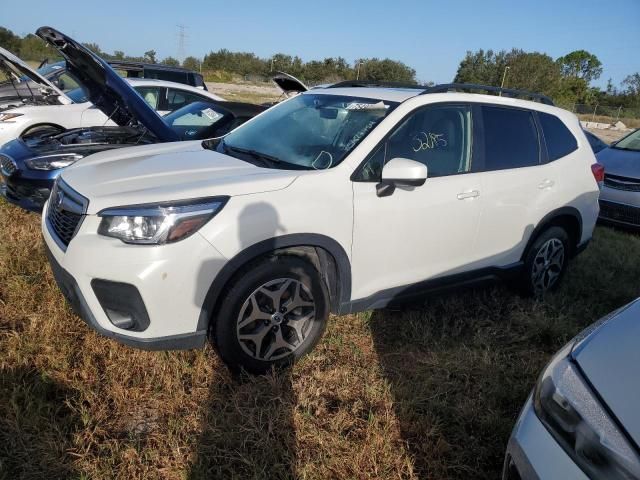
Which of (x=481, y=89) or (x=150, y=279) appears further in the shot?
(x=481, y=89)

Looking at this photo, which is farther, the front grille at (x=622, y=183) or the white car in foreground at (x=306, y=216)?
the front grille at (x=622, y=183)

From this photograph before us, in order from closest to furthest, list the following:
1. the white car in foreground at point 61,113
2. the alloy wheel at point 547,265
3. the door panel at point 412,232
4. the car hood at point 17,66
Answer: the door panel at point 412,232, the alloy wheel at point 547,265, the car hood at point 17,66, the white car in foreground at point 61,113

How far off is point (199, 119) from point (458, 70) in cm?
6159


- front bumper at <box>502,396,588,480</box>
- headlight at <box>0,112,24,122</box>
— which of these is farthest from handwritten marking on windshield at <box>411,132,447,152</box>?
headlight at <box>0,112,24,122</box>

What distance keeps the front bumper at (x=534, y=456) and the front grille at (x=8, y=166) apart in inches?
177

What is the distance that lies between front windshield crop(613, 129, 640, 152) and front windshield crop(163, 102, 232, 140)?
6312 millimetres

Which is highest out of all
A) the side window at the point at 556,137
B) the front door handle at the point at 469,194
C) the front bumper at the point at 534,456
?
the side window at the point at 556,137

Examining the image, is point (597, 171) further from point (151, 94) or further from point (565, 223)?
point (151, 94)

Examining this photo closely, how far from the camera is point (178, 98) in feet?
24.9

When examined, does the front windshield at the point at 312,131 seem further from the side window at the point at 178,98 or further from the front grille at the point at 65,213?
the side window at the point at 178,98

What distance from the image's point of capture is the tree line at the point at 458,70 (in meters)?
46.4

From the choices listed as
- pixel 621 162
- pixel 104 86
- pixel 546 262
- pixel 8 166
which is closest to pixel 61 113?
pixel 8 166

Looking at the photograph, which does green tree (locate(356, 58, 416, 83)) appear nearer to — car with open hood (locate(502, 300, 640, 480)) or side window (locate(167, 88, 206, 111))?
side window (locate(167, 88, 206, 111))

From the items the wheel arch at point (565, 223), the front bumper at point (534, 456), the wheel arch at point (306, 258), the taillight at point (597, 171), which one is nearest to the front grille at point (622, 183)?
the taillight at point (597, 171)
